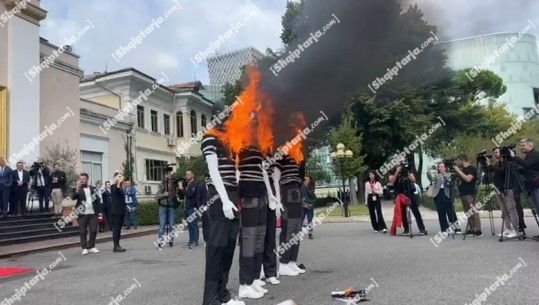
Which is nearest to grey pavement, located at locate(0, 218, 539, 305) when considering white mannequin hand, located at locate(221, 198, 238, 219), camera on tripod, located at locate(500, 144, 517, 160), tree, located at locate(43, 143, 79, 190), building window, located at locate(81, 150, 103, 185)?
white mannequin hand, located at locate(221, 198, 238, 219)

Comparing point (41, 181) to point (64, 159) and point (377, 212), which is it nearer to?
point (64, 159)

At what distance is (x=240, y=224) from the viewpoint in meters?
5.47

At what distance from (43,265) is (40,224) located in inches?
253

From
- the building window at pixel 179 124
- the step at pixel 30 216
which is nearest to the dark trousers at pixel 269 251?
the step at pixel 30 216

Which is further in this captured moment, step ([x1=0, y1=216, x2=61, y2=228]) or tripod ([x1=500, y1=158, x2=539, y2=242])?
step ([x1=0, y1=216, x2=61, y2=228])

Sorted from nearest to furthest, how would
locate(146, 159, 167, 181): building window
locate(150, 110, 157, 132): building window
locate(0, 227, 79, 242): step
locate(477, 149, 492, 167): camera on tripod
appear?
locate(477, 149, 492, 167): camera on tripod → locate(0, 227, 79, 242): step → locate(146, 159, 167, 181): building window → locate(150, 110, 157, 132): building window

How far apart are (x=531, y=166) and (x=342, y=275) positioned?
15.9 feet

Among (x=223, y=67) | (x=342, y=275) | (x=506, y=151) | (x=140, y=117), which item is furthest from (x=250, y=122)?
(x=140, y=117)

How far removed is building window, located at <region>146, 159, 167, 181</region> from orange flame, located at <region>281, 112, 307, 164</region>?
23.5 metres

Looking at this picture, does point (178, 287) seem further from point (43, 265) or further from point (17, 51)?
point (17, 51)

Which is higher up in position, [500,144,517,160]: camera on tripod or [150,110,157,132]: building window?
[150,110,157,132]: building window

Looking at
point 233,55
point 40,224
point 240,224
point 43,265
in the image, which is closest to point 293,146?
point 240,224

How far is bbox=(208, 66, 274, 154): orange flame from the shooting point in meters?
5.24

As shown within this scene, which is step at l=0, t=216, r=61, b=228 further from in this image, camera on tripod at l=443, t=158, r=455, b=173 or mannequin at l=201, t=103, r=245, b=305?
camera on tripod at l=443, t=158, r=455, b=173
